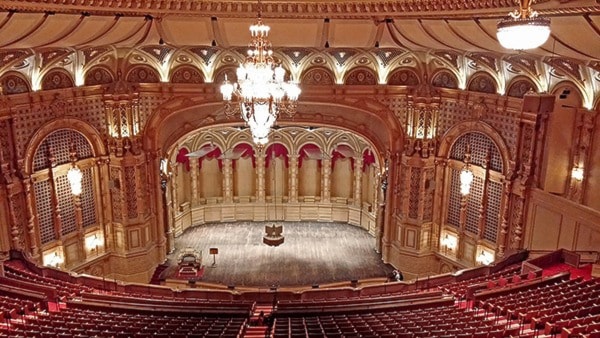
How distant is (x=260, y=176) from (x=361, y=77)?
7.06 metres

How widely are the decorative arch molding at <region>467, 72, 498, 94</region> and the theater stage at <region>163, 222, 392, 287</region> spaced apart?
6.78 m

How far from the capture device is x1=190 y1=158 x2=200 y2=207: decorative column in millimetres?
21406

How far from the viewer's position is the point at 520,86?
1423 cm

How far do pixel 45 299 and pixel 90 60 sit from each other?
25.6ft

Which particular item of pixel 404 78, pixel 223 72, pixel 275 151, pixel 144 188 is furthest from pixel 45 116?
pixel 404 78

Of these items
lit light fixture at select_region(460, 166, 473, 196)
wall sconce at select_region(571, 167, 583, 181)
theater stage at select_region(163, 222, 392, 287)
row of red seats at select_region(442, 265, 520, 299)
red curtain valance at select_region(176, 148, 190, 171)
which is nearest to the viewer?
row of red seats at select_region(442, 265, 520, 299)

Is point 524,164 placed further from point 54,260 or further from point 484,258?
point 54,260

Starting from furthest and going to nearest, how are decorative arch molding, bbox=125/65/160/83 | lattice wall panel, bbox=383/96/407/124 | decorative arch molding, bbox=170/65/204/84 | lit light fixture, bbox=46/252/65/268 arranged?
lattice wall panel, bbox=383/96/407/124 → decorative arch molding, bbox=170/65/204/84 → decorative arch molding, bbox=125/65/160/83 → lit light fixture, bbox=46/252/65/268

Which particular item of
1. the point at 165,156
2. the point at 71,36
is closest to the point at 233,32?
the point at 71,36

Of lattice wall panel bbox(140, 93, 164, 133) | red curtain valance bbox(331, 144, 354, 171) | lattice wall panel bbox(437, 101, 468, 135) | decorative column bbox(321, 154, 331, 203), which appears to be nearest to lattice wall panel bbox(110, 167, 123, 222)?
lattice wall panel bbox(140, 93, 164, 133)

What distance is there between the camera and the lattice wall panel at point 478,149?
15.5 meters

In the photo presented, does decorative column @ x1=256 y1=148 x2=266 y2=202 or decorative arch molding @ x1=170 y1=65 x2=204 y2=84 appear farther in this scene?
decorative column @ x1=256 y1=148 x2=266 y2=202

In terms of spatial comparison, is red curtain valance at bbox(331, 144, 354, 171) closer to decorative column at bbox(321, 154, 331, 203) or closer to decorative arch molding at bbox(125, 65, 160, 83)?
decorative column at bbox(321, 154, 331, 203)

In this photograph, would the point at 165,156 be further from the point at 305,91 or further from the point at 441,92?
the point at 441,92
